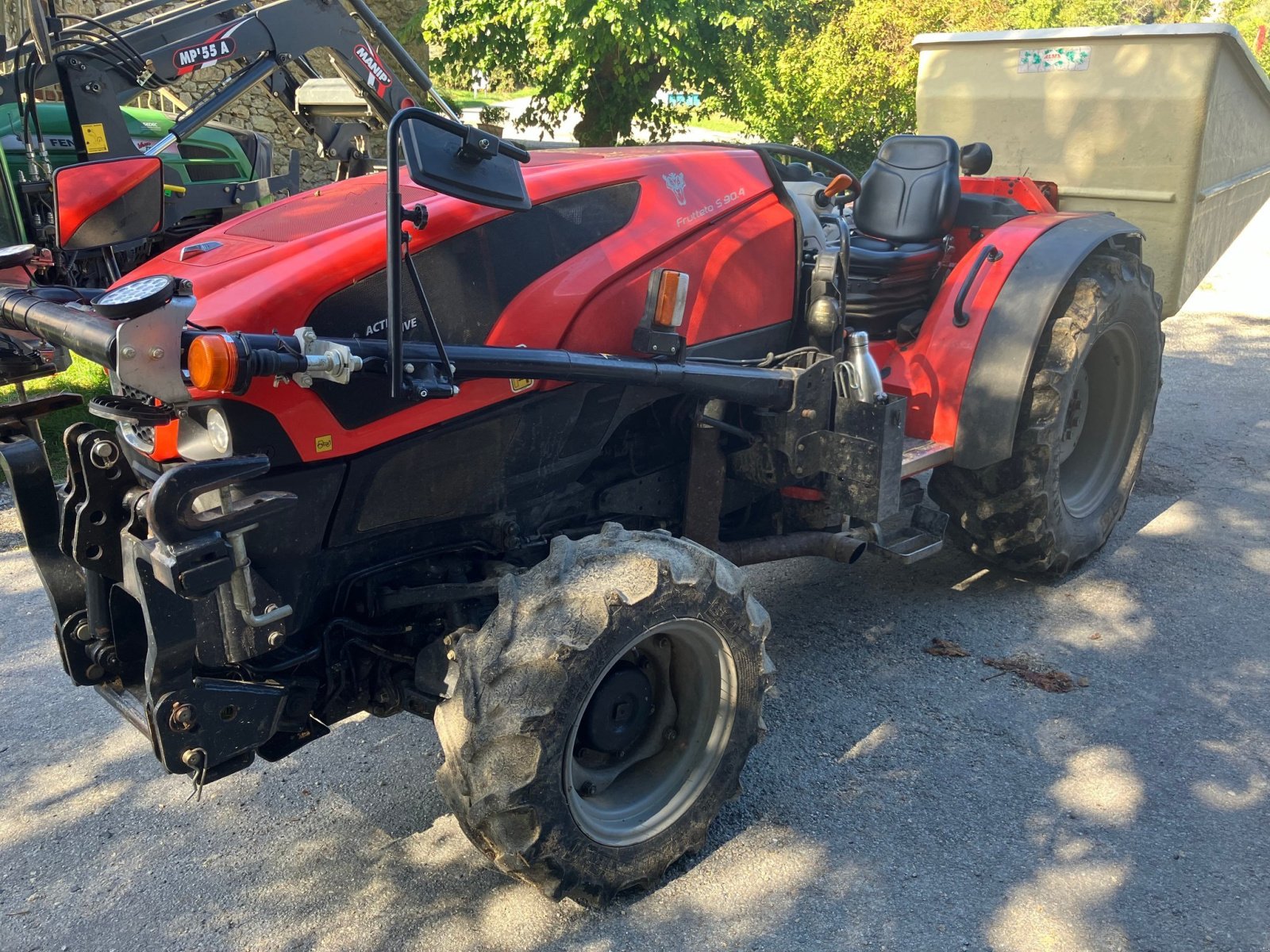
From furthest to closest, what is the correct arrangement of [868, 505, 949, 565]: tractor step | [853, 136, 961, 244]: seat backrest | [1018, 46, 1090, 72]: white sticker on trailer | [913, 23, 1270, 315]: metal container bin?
1. [1018, 46, 1090, 72]: white sticker on trailer
2. [913, 23, 1270, 315]: metal container bin
3. [853, 136, 961, 244]: seat backrest
4. [868, 505, 949, 565]: tractor step

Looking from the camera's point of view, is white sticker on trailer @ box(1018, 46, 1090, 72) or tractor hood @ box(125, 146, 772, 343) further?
white sticker on trailer @ box(1018, 46, 1090, 72)

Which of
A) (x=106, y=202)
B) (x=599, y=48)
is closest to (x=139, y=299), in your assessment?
(x=106, y=202)

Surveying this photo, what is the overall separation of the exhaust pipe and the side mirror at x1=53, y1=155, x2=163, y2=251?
2399mm

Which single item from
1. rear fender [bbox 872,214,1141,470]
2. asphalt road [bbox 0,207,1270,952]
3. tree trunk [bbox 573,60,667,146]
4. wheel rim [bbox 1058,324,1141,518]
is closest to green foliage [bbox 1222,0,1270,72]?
tree trunk [bbox 573,60,667,146]

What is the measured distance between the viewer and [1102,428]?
495 centimetres

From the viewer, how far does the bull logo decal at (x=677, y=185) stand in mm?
3225

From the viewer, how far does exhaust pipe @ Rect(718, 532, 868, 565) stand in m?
3.74

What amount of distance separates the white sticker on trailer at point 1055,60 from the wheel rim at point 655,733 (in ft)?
13.0

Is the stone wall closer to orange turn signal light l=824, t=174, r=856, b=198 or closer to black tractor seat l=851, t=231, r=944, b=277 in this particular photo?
black tractor seat l=851, t=231, r=944, b=277

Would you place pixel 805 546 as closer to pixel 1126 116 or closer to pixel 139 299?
pixel 139 299

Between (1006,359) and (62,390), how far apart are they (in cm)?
534

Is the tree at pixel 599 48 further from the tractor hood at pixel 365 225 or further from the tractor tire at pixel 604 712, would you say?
the tractor tire at pixel 604 712

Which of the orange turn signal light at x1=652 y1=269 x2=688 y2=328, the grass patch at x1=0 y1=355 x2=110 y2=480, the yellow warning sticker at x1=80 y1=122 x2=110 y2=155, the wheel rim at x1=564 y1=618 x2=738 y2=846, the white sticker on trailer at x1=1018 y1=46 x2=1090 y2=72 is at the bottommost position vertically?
the grass patch at x1=0 y1=355 x2=110 y2=480

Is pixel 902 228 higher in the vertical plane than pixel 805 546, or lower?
higher
